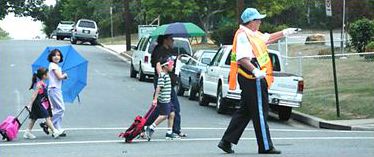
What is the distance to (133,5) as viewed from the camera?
64875mm

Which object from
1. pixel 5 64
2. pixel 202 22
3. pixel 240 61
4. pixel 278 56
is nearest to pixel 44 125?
pixel 240 61

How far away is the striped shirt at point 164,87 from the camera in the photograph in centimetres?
1183

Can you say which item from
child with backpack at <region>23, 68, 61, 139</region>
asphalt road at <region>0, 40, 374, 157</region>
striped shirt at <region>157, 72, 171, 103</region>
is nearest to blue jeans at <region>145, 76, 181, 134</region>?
striped shirt at <region>157, 72, 171, 103</region>

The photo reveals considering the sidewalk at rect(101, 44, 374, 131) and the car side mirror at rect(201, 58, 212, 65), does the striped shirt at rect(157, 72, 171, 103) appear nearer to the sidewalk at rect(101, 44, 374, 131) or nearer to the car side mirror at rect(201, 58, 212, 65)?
the sidewalk at rect(101, 44, 374, 131)

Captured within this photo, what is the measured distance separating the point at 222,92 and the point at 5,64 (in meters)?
18.1

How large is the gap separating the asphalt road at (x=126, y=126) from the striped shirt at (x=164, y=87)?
0.69m

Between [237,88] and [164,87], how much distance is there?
16.4ft

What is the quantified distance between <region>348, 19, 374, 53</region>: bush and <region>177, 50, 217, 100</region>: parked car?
10.8 metres

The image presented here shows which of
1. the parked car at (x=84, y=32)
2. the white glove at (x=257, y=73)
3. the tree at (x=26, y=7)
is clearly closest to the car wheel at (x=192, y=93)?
the white glove at (x=257, y=73)

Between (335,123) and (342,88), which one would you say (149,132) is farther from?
(342,88)

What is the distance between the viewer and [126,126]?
1520 centimetres

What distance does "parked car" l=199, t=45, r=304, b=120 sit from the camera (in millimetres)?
16703

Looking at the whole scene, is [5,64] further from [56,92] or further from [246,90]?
[246,90]

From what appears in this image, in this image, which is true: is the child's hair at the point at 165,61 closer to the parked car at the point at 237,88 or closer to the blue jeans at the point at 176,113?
the blue jeans at the point at 176,113
